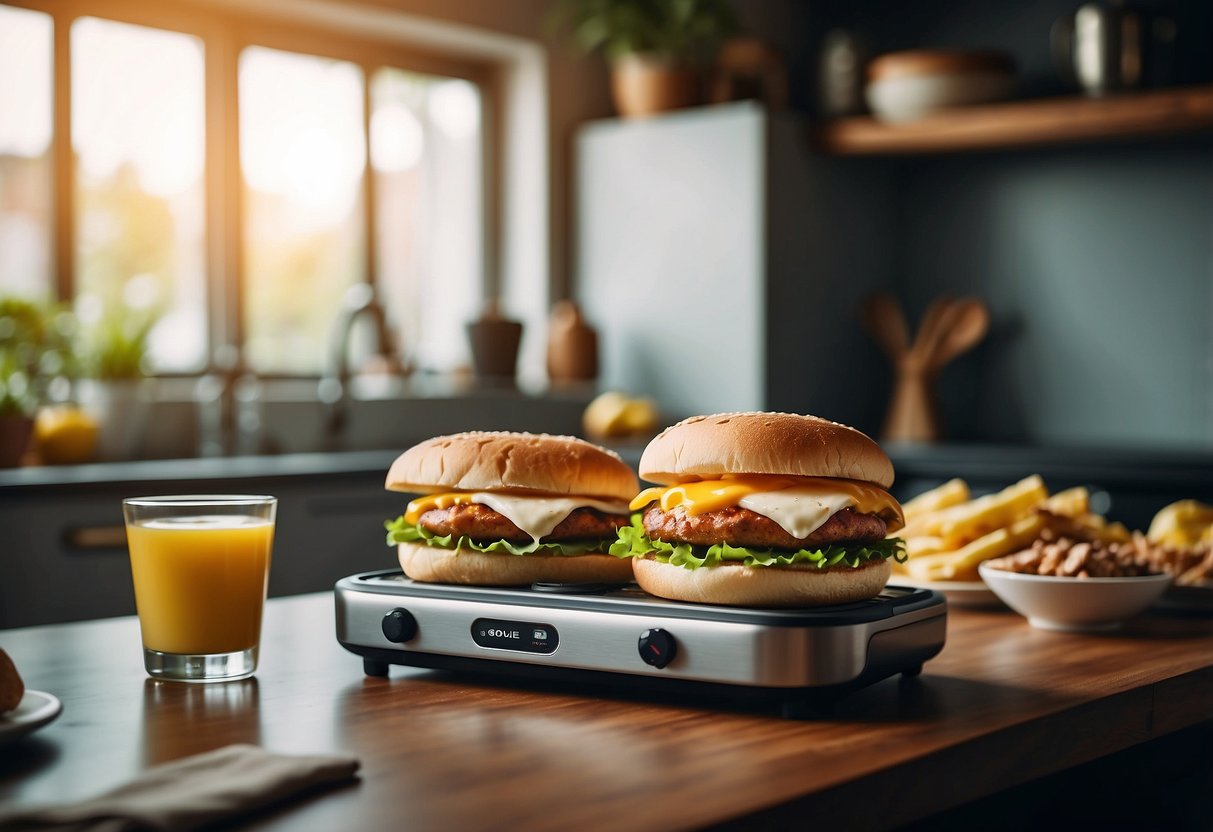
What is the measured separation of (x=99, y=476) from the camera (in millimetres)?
2795

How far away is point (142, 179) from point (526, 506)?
3.11 m

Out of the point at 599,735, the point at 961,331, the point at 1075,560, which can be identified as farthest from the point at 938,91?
the point at 599,735

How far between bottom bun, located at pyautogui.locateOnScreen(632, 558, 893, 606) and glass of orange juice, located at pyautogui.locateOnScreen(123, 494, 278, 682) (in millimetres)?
338

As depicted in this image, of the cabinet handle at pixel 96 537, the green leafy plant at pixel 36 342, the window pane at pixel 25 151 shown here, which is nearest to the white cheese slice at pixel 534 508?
the cabinet handle at pixel 96 537

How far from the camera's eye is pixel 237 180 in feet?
13.6

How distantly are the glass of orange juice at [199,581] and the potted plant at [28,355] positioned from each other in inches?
84.6

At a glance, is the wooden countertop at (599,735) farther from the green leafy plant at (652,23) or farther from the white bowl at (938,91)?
the green leafy plant at (652,23)

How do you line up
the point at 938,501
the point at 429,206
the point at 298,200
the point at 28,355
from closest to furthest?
the point at 938,501 < the point at 28,355 < the point at 298,200 < the point at 429,206

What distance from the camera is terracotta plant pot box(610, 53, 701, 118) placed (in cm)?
455

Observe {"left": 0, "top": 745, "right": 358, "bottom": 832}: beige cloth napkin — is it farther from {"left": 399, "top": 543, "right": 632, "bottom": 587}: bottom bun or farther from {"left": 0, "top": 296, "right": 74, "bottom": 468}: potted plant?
{"left": 0, "top": 296, "right": 74, "bottom": 468}: potted plant

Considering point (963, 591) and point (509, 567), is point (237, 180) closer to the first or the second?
point (963, 591)

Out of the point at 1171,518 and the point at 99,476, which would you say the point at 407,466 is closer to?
the point at 1171,518

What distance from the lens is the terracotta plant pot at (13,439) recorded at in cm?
309

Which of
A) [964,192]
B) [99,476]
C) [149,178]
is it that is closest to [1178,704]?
[99,476]
